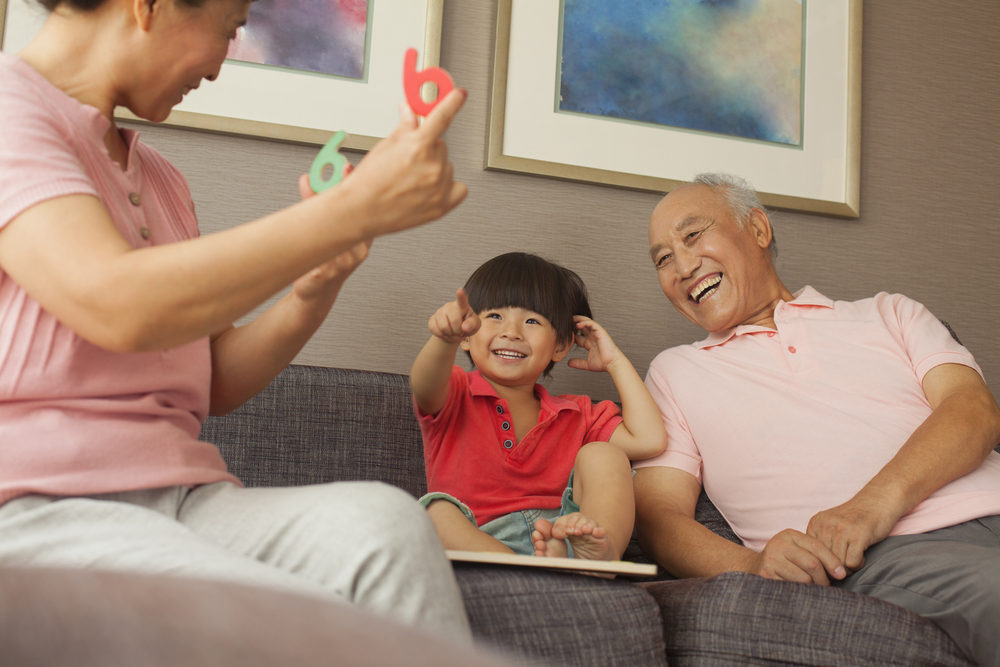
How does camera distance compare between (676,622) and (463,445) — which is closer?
(676,622)

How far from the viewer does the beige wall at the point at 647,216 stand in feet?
6.26

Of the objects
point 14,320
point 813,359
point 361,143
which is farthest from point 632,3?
point 14,320

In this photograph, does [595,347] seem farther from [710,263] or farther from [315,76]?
[315,76]

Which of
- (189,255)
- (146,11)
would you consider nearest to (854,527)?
(189,255)

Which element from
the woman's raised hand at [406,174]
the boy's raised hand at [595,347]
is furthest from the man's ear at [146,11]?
the boy's raised hand at [595,347]

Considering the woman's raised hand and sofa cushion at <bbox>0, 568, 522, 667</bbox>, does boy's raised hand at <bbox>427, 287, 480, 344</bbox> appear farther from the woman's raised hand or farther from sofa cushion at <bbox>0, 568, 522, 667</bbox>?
sofa cushion at <bbox>0, 568, 522, 667</bbox>

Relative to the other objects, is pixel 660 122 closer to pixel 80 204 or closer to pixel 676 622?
pixel 676 622

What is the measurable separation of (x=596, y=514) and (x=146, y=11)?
103 cm

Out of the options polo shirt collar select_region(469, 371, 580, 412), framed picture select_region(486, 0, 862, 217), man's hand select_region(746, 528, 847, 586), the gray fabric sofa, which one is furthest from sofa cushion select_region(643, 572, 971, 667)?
framed picture select_region(486, 0, 862, 217)

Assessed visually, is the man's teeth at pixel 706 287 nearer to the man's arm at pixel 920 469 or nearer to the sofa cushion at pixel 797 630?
the man's arm at pixel 920 469

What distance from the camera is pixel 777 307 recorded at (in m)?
1.82

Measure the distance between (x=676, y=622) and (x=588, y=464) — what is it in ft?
1.34

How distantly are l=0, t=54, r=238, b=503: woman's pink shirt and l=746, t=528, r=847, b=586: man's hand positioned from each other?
2.92 feet

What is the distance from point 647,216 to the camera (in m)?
2.15
